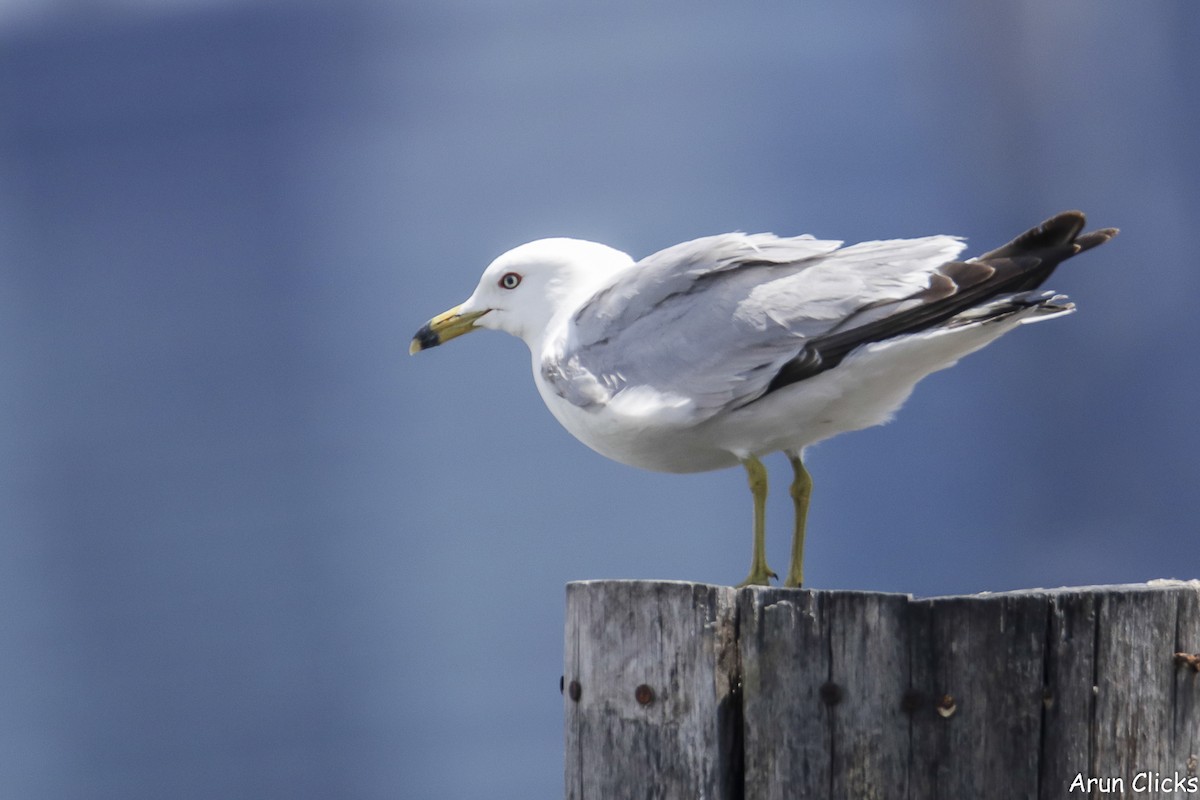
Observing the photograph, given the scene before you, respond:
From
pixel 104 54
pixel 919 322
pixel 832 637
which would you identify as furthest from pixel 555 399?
pixel 104 54

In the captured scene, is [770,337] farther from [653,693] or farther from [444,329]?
[444,329]

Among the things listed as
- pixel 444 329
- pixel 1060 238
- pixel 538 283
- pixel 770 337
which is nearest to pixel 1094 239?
pixel 1060 238

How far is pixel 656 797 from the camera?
2.12 metres

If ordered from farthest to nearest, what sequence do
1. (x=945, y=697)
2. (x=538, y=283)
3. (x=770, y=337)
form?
(x=538, y=283), (x=770, y=337), (x=945, y=697)

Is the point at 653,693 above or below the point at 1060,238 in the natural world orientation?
below

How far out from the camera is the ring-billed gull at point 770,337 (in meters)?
2.83

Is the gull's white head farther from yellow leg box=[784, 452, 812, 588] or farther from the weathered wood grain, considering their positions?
the weathered wood grain

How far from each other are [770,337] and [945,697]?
44.7 inches

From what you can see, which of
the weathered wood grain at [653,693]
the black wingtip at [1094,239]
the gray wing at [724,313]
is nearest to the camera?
the weathered wood grain at [653,693]

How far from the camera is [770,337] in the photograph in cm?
298

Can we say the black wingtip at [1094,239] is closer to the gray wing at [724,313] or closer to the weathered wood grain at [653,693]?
the gray wing at [724,313]

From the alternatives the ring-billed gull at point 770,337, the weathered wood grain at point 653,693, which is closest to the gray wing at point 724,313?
the ring-billed gull at point 770,337

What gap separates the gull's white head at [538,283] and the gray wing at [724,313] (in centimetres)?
44

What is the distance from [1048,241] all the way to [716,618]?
1126 mm
